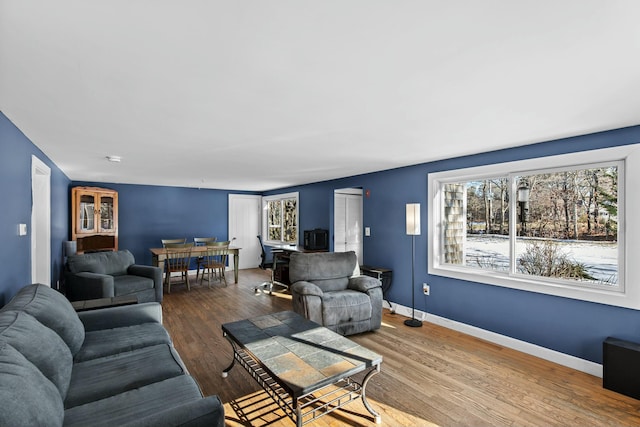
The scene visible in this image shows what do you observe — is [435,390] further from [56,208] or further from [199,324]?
[56,208]

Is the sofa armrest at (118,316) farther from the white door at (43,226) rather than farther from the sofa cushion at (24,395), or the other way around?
the white door at (43,226)

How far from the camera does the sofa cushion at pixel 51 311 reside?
5.98ft

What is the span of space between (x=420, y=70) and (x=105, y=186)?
720 cm

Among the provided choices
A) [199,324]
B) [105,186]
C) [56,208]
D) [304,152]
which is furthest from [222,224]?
[304,152]

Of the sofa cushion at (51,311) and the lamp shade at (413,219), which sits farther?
the lamp shade at (413,219)

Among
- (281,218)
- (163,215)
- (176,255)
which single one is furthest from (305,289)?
(163,215)

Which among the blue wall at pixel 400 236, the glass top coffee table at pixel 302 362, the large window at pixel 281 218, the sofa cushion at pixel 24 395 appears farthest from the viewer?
the large window at pixel 281 218

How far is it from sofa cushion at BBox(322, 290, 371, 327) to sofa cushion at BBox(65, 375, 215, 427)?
1.88 m

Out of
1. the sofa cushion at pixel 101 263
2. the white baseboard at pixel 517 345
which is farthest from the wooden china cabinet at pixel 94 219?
the white baseboard at pixel 517 345

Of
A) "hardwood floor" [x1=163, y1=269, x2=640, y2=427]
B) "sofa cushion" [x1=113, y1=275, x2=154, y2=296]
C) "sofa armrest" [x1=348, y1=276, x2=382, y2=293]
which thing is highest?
"sofa armrest" [x1=348, y1=276, x2=382, y2=293]

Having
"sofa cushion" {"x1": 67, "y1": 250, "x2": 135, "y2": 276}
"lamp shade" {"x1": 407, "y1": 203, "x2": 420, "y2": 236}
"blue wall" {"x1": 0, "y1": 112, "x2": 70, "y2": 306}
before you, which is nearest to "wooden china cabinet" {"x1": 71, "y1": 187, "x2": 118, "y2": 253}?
"sofa cushion" {"x1": 67, "y1": 250, "x2": 135, "y2": 276}

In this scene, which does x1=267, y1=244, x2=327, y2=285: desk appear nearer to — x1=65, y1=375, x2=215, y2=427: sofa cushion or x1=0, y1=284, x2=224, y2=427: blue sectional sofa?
x1=0, y1=284, x2=224, y2=427: blue sectional sofa

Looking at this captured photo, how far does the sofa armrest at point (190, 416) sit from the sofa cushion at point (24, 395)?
0.95 feet

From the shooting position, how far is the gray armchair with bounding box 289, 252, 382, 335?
11.1 feet
